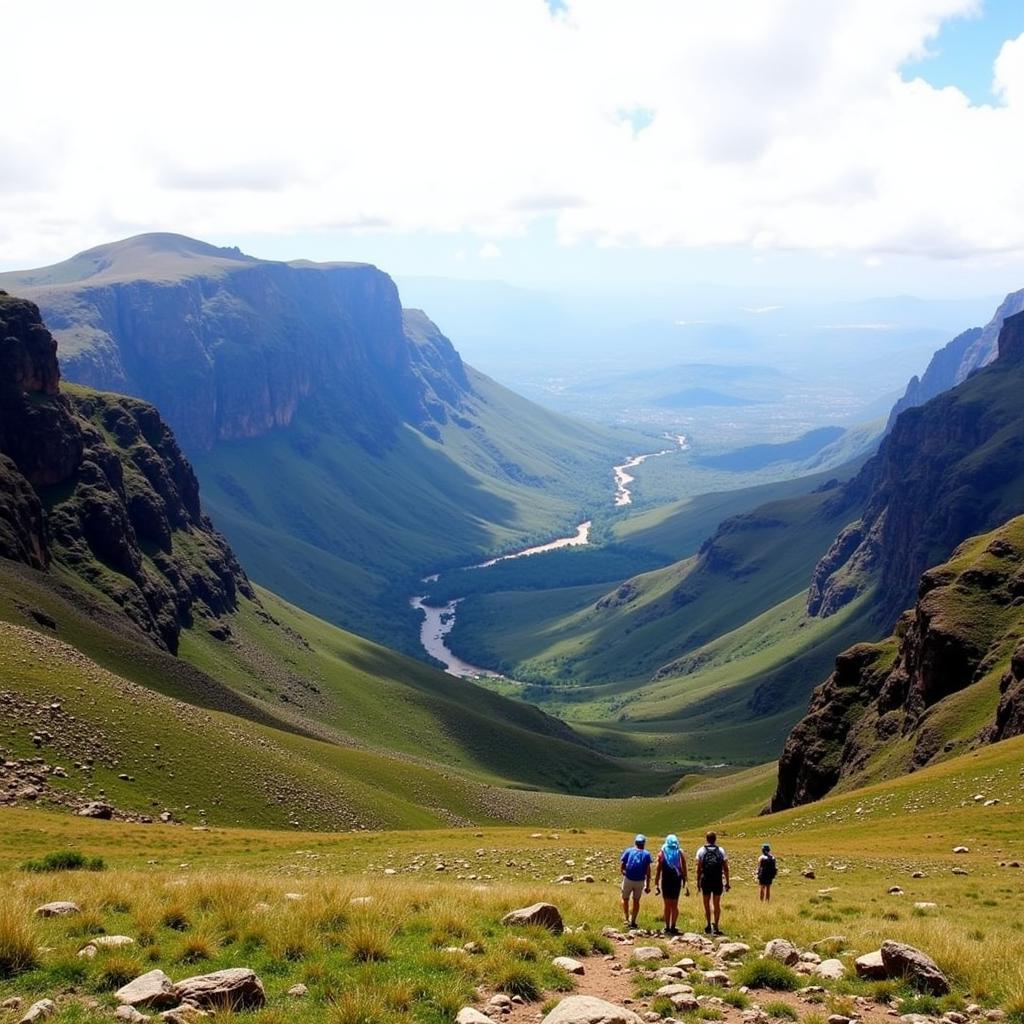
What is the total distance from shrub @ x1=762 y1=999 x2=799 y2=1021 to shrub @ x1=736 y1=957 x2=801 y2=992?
1.48m

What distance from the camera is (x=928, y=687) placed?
3127 inches

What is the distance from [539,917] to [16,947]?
1112 centimetres

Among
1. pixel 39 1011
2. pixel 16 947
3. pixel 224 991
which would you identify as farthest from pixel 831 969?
pixel 16 947

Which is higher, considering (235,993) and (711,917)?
(235,993)

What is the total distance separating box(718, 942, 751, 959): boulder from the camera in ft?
74.0

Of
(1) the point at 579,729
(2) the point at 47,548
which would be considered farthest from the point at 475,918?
(1) the point at 579,729

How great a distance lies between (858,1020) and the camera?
18297 mm

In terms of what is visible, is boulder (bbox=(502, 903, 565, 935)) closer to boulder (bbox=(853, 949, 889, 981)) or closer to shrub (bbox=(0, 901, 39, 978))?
boulder (bbox=(853, 949, 889, 981))

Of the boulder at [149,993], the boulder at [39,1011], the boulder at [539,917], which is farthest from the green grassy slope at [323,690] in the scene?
the boulder at [39,1011]

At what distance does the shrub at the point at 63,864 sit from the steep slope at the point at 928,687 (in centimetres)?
5573

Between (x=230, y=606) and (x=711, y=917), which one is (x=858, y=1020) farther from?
(x=230, y=606)

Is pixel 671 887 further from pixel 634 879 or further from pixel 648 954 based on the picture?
pixel 648 954

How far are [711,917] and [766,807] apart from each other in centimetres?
6863

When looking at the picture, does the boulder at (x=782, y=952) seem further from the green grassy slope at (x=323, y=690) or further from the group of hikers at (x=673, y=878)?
the green grassy slope at (x=323, y=690)
